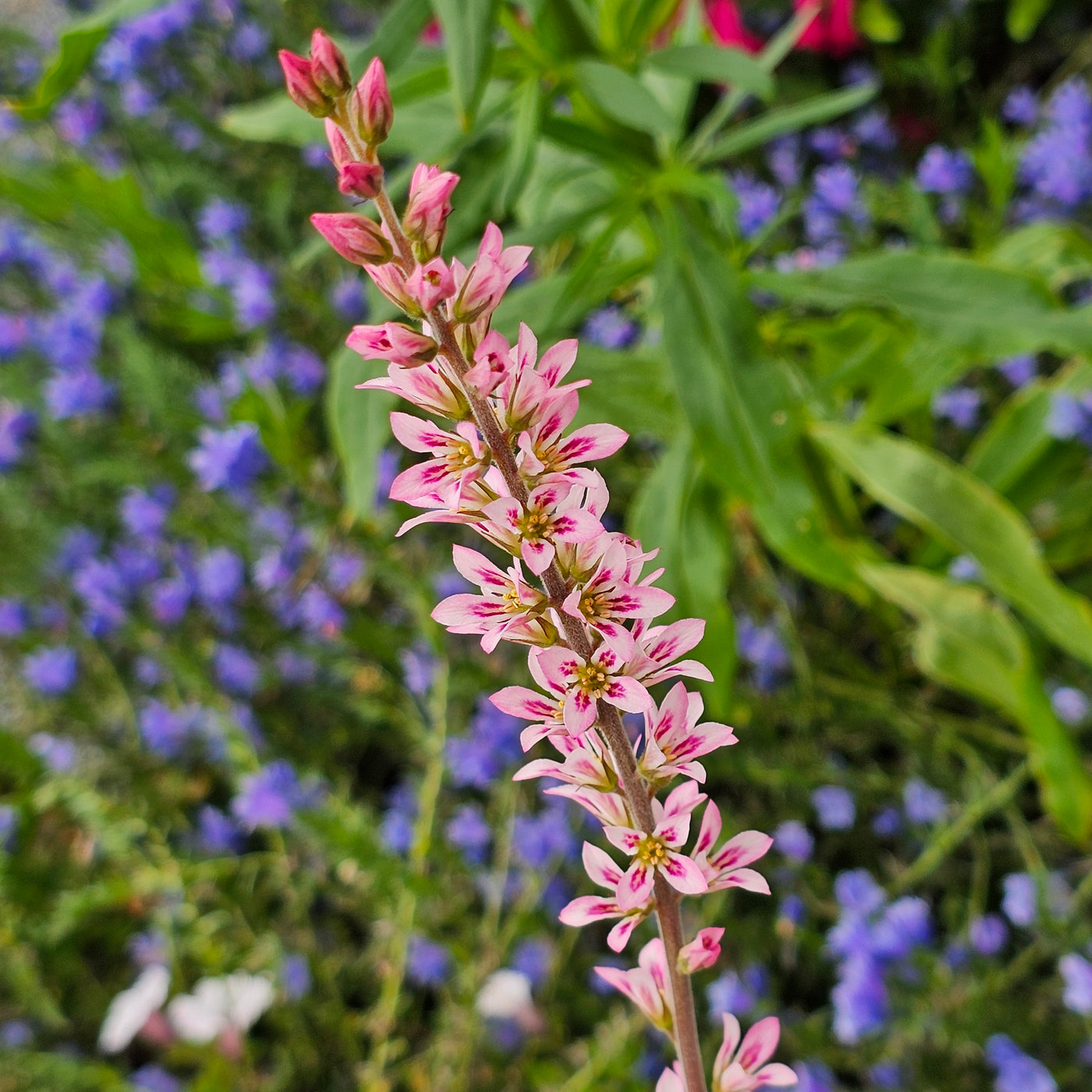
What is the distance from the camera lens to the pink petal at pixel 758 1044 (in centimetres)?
27

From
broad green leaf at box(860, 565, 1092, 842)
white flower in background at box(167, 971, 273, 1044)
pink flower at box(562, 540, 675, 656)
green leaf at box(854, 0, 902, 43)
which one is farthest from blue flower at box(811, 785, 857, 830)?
green leaf at box(854, 0, 902, 43)

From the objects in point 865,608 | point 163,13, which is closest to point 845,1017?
point 865,608

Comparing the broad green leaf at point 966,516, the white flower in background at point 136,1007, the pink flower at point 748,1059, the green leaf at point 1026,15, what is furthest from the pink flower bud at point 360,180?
the green leaf at point 1026,15

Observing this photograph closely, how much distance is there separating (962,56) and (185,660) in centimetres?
130

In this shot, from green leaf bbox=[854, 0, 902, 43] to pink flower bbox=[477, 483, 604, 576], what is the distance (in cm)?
122

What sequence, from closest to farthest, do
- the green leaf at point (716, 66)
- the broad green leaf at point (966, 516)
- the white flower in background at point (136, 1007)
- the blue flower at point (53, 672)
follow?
the green leaf at point (716, 66)
the broad green leaf at point (966, 516)
the white flower in background at point (136, 1007)
the blue flower at point (53, 672)

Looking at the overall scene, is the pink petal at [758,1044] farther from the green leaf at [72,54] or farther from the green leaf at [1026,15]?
the green leaf at [1026,15]

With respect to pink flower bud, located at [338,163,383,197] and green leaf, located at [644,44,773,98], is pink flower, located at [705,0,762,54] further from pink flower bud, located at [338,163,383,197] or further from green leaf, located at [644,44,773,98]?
pink flower bud, located at [338,163,383,197]

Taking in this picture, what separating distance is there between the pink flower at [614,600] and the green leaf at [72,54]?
66cm

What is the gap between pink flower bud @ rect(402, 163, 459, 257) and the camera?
0.71 ft

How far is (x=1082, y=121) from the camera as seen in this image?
1.06 metres

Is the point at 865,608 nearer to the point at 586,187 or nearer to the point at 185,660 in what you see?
the point at 586,187

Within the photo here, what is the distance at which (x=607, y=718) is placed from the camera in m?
0.23

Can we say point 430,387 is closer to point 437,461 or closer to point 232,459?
point 437,461
